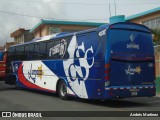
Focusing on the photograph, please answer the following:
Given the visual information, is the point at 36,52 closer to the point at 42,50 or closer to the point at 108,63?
the point at 42,50

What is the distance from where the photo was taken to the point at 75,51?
1631 centimetres

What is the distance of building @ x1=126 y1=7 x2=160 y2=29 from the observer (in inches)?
1233

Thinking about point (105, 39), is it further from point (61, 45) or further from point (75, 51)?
point (61, 45)

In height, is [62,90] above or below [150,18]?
below

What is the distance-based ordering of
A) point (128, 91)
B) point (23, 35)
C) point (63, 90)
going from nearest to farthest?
1. point (128, 91)
2. point (63, 90)
3. point (23, 35)

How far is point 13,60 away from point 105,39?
12.3 m

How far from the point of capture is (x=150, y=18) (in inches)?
1276

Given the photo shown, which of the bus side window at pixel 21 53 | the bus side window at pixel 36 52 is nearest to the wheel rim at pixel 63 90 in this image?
the bus side window at pixel 36 52

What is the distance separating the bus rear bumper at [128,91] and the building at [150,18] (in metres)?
16.8

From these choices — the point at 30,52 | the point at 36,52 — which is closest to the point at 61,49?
the point at 36,52

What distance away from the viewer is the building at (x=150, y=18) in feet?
103

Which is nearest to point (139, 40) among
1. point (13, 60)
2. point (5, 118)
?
point (5, 118)

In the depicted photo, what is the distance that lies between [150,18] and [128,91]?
1906 cm

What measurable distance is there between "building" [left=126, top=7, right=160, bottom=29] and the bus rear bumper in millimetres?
16775
